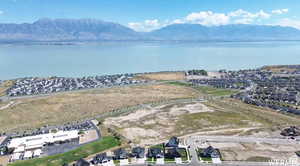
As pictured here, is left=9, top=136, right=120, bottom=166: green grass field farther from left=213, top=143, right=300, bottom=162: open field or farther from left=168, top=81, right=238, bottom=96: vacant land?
left=168, top=81, right=238, bottom=96: vacant land

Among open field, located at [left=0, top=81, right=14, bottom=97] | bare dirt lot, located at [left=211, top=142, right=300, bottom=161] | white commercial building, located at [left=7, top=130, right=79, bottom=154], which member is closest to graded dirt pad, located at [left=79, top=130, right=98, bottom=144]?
white commercial building, located at [left=7, top=130, right=79, bottom=154]

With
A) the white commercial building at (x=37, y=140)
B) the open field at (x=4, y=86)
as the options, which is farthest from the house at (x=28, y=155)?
the open field at (x=4, y=86)

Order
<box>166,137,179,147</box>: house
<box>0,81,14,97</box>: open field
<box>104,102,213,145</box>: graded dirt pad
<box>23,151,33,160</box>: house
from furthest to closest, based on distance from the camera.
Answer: <box>0,81,14,97</box>: open field → <box>104,102,213,145</box>: graded dirt pad → <box>166,137,179,147</box>: house → <box>23,151,33,160</box>: house

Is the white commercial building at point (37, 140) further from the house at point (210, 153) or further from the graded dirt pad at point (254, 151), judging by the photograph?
the graded dirt pad at point (254, 151)

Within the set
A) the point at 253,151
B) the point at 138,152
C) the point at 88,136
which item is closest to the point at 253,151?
the point at 253,151

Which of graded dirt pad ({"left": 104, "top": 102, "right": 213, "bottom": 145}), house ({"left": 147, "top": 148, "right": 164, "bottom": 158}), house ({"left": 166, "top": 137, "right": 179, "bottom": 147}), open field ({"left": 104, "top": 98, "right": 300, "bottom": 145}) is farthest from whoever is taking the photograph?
open field ({"left": 104, "top": 98, "right": 300, "bottom": 145})
